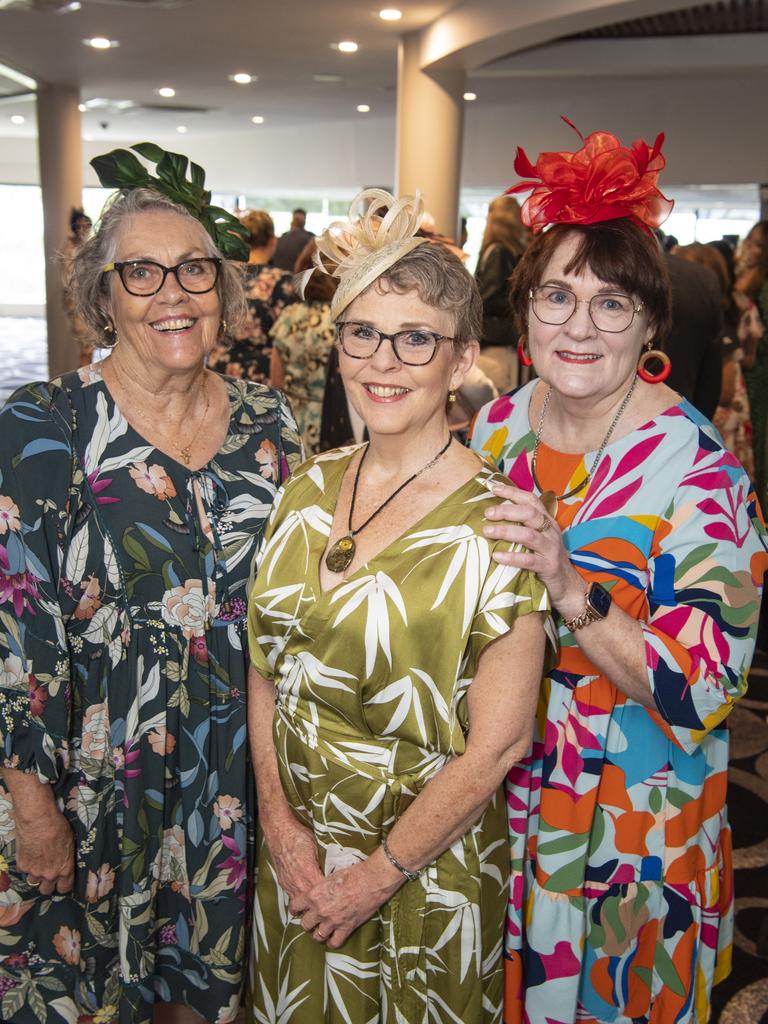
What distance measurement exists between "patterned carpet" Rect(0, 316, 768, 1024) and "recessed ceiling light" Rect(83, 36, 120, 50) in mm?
8373

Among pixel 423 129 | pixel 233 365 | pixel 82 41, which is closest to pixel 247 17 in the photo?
pixel 423 129

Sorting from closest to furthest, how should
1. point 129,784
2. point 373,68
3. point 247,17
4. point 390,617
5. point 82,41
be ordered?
point 390,617, point 129,784, point 247,17, point 82,41, point 373,68

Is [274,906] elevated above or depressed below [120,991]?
above

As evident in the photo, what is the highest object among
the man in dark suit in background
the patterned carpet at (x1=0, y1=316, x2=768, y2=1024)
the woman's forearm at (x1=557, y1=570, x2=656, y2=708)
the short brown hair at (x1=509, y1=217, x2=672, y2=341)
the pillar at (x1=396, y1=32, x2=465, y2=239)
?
the pillar at (x1=396, y1=32, x2=465, y2=239)

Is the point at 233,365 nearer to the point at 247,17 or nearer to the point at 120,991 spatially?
the point at 120,991

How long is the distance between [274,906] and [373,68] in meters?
10.2

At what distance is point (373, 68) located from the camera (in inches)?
405

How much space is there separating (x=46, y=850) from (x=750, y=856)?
2.45 meters

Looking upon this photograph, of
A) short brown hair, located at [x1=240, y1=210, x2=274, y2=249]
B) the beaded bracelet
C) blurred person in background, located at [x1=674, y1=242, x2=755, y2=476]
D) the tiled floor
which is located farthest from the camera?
the tiled floor

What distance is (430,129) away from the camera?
832cm

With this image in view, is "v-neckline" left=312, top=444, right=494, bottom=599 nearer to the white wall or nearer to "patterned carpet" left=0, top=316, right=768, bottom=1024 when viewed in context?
"patterned carpet" left=0, top=316, right=768, bottom=1024

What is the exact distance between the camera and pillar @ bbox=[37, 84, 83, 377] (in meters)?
12.0

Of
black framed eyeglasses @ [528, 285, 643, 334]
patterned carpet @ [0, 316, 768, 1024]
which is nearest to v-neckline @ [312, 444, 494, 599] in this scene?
black framed eyeglasses @ [528, 285, 643, 334]

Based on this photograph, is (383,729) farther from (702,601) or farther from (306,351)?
(306,351)
